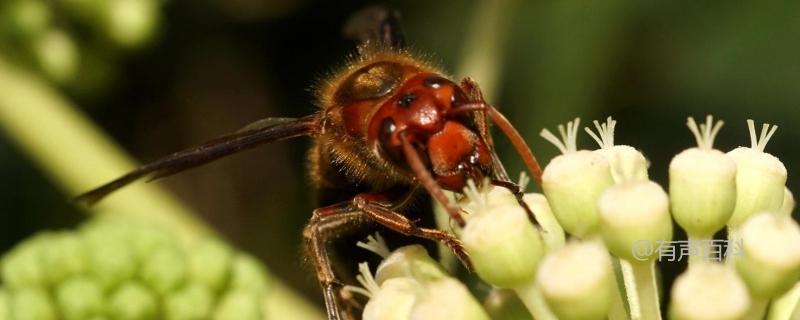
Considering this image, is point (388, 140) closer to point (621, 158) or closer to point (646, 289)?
point (621, 158)

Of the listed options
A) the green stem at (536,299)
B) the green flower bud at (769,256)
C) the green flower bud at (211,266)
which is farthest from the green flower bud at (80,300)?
the green flower bud at (769,256)

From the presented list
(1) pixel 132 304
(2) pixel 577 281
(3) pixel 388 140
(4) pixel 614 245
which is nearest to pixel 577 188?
(4) pixel 614 245

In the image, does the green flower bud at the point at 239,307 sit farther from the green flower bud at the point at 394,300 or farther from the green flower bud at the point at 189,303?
the green flower bud at the point at 394,300

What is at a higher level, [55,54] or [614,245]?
[55,54]

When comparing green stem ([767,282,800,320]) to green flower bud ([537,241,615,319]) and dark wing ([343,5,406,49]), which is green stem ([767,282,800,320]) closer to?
green flower bud ([537,241,615,319])

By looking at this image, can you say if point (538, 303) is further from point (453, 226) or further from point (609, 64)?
point (609, 64)

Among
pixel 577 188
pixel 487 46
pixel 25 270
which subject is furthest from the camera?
pixel 487 46
